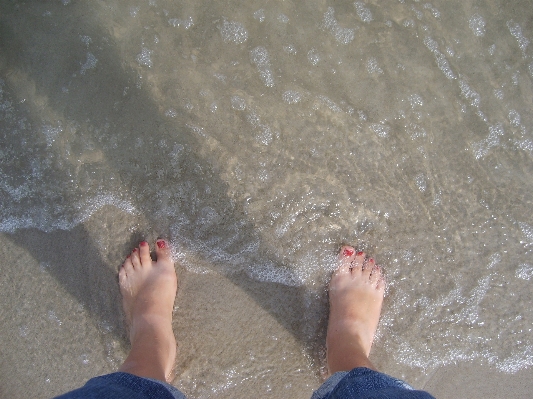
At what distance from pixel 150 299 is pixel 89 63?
1.05m

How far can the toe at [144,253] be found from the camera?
173 cm

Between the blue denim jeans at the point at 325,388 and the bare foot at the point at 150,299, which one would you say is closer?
the blue denim jeans at the point at 325,388

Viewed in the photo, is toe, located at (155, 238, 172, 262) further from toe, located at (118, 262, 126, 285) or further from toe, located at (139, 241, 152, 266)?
toe, located at (118, 262, 126, 285)

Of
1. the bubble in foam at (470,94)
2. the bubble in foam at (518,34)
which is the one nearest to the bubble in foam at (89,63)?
the bubble in foam at (470,94)

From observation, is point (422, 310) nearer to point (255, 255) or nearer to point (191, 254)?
point (255, 255)

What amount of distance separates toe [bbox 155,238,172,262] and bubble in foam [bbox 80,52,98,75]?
796mm

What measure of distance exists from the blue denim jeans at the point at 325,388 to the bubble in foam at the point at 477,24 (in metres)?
1.47

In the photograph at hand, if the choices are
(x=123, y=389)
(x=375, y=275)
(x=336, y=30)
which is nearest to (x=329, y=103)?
(x=336, y=30)

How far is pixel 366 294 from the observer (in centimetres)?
174

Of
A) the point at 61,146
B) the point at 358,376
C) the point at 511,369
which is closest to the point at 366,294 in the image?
the point at 358,376

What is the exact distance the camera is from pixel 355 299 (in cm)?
173

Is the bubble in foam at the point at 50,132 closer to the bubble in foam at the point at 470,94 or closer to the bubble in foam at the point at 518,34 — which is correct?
the bubble in foam at the point at 470,94

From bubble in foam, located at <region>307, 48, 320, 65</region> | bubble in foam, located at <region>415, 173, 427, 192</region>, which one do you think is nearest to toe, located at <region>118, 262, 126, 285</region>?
bubble in foam, located at <region>307, 48, 320, 65</region>

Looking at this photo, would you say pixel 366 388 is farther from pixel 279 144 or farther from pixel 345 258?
pixel 279 144
